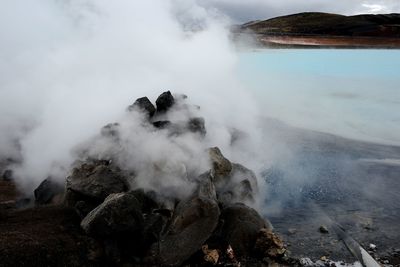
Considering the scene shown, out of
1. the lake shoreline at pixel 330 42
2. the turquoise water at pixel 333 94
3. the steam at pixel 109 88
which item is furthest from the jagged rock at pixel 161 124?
the lake shoreline at pixel 330 42

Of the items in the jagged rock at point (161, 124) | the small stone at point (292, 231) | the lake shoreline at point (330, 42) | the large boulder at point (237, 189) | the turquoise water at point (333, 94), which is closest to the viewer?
the small stone at point (292, 231)

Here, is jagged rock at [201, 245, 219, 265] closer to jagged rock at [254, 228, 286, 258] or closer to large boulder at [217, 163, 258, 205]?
jagged rock at [254, 228, 286, 258]

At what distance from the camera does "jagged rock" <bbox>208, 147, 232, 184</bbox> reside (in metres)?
6.21

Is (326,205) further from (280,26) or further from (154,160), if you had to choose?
(280,26)

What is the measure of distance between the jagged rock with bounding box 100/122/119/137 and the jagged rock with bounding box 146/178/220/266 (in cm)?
174

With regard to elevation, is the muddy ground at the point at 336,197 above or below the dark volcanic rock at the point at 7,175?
below

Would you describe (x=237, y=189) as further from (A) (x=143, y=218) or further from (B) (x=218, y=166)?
(A) (x=143, y=218)

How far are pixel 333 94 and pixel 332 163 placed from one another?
23.9ft

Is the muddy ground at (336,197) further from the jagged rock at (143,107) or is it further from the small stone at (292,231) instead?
the jagged rock at (143,107)

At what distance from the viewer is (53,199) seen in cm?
578

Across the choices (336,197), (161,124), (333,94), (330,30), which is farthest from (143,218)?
(330,30)

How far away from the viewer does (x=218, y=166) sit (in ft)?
20.5

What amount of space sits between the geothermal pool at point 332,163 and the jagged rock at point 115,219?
5.95 feet

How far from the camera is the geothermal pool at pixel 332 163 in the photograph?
18.6ft
